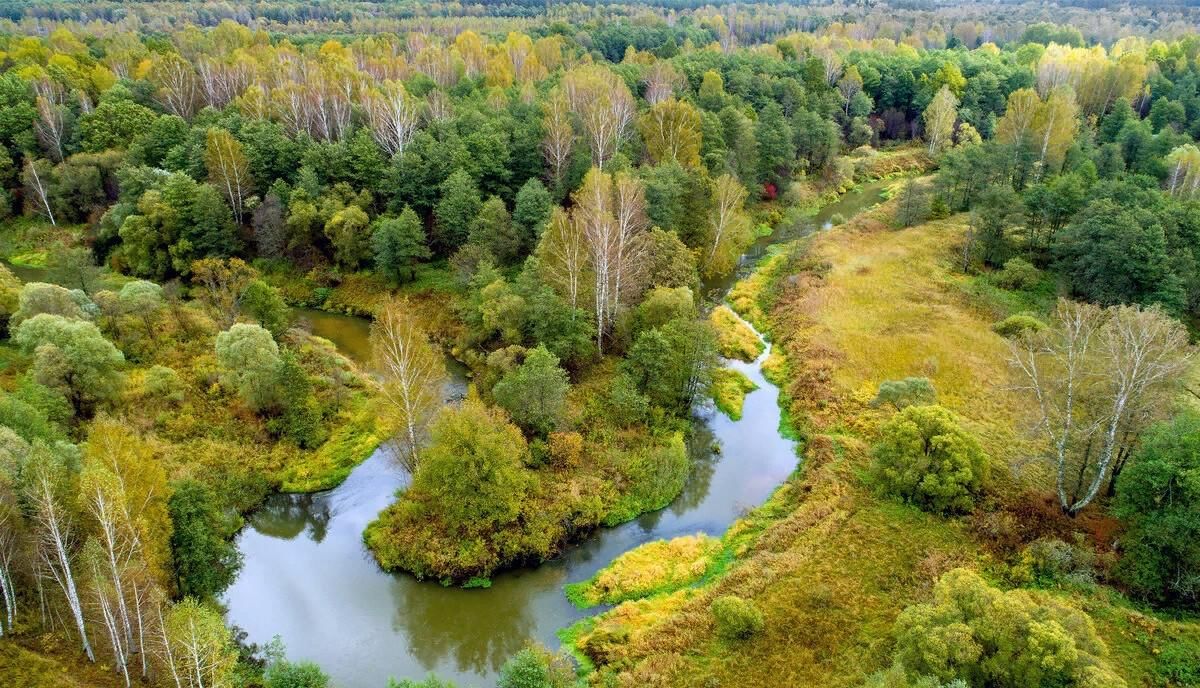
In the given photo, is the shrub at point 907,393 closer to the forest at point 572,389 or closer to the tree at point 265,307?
the forest at point 572,389

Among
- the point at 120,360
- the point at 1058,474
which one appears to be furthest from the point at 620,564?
the point at 120,360

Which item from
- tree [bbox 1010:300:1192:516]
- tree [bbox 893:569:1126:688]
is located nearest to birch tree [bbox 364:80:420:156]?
tree [bbox 1010:300:1192:516]

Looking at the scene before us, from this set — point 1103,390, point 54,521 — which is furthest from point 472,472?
point 1103,390

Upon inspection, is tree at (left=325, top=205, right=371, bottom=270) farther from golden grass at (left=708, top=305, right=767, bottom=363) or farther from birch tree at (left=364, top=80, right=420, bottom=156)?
golden grass at (left=708, top=305, right=767, bottom=363)

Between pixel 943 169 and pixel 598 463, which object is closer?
pixel 598 463

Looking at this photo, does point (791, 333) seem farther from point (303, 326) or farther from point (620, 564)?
point (303, 326)

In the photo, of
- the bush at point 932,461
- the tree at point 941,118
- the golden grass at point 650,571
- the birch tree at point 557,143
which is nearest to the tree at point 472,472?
the golden grass at point 650,571
